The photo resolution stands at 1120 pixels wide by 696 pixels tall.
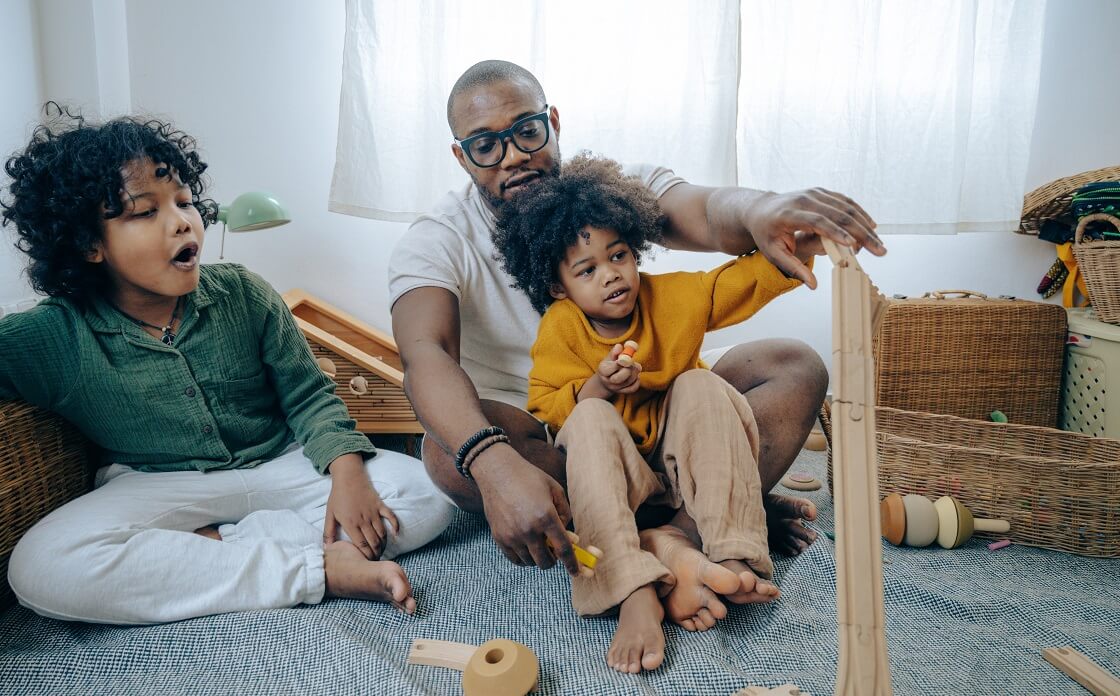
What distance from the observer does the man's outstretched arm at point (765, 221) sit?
886mm

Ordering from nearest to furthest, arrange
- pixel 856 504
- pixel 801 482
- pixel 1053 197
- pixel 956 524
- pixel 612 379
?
pixel 856 504 < pixel 612 379 < pixel 956 524 < pixel 801 482 < pixel 1053 197

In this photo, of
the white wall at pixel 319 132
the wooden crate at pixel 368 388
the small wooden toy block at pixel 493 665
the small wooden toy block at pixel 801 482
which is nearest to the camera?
the small wooden toy block at pixel 493 665

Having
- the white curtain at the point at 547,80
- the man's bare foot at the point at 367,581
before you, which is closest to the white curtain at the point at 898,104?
the white curtain at the point at 547,80

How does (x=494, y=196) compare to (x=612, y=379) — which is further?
(x=494, y=196)

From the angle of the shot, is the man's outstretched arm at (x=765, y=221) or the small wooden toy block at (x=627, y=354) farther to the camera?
the small wooden toy block at (x=627, y=354)

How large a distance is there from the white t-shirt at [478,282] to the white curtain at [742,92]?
23.0 inches

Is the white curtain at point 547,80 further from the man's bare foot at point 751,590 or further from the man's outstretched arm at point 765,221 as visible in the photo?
the man's bare foot at point 751,590

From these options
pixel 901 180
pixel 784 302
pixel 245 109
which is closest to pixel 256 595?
pixel 245 109

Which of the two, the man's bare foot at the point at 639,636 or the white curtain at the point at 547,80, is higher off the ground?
the white curtain at the point at 547,80

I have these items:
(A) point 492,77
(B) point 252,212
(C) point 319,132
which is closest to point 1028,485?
(A) point 492,77

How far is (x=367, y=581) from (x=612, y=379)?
450mm

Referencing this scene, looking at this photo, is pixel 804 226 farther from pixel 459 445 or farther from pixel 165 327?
pixel 165 327

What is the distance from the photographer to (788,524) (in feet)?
4.17

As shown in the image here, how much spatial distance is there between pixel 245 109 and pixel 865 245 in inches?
70.7
